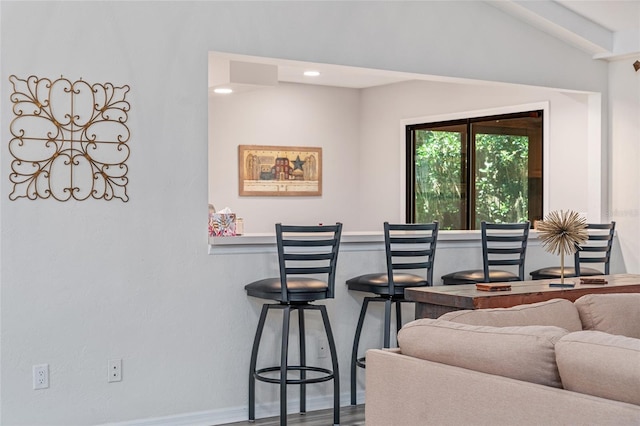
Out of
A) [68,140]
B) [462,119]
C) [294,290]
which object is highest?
[462,119]

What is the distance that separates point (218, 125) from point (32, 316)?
404cm

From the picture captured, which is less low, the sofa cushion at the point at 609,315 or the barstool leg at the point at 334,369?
the sofa cushion at the point at 609,315

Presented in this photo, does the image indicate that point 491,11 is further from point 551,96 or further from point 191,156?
point 191,156

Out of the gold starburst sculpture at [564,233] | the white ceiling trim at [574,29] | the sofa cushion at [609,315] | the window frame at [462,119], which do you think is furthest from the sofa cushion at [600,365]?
the window frame at [462,119]

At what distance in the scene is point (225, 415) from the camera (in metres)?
4.60

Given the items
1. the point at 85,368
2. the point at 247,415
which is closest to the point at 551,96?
the point at 247,415

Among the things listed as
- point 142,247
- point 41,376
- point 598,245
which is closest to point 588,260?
point 598,245

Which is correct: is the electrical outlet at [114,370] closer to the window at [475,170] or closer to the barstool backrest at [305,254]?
the barstool backrest at [305,254]

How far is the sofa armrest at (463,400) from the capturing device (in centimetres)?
202

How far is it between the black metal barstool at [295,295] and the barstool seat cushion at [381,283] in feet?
0.85

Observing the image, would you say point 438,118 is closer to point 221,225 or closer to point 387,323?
point 387,323

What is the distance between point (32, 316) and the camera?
406cm

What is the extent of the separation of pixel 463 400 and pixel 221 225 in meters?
2.62

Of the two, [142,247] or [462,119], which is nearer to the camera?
[142,247]
